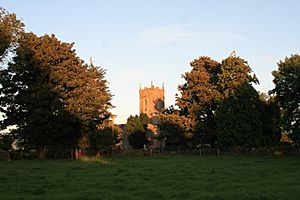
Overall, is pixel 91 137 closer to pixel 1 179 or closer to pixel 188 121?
pixel 188 121

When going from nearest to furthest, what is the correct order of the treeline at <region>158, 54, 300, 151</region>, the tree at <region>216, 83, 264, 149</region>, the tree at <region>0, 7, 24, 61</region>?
the tree at <region>0, 7, 24, 61</region> → the treeline at <region>158, 54, 300, 151</region> → the tree at <region>216, 83, 264, 149</region>

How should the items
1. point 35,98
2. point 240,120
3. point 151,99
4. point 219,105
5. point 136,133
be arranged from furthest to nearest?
1. point 151,99
2. point 136,133
3. point 219,105
4. point 240,120
5. point 35,98

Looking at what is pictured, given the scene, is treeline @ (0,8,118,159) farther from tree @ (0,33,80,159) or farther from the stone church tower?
the stone church tower

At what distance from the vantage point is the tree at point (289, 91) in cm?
4100

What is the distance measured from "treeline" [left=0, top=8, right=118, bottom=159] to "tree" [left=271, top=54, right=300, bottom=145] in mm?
19024

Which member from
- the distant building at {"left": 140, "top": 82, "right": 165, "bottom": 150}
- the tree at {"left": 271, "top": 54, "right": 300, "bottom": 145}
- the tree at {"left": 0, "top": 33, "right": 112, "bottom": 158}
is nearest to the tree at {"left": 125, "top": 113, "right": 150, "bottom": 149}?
the distant building at {"left": 140, "top": 82, "right": 165, "bottom": 150}

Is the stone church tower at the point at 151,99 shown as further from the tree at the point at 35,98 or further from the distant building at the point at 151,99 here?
the tree at the point at 35,98

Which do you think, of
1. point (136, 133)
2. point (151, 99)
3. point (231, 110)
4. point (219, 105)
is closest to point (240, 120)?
point (231, 110)

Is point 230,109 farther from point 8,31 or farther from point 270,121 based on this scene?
point 8,31

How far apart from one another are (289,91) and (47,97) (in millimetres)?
24653

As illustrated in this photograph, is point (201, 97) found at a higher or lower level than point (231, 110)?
higher

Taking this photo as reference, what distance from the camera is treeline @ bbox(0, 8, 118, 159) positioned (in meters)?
38.7

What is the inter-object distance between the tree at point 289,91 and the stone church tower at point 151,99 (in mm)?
69339

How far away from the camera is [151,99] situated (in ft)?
372
